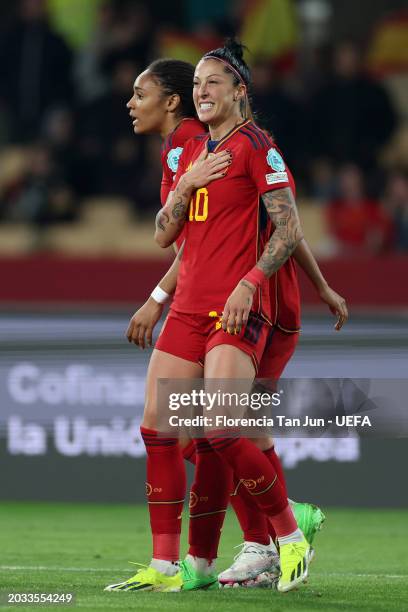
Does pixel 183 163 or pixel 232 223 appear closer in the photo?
A: pixel 232 223

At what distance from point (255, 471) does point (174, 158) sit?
128 centimetres

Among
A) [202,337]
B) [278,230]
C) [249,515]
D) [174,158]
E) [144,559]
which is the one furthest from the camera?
[144,559]

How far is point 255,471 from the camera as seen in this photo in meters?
5.80

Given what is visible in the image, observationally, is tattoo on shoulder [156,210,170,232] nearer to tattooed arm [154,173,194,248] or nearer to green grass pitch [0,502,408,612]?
tattooed arm [154,173,194,248]

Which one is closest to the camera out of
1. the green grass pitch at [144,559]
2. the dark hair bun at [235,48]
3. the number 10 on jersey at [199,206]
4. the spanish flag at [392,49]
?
the green grass pitch at [144,559]

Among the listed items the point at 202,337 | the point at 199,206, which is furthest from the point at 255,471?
the point at 199,206

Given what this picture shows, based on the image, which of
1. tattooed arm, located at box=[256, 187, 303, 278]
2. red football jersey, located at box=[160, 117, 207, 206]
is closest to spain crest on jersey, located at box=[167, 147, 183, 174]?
red football jersey, located at box=[160, 117, 207, 206]

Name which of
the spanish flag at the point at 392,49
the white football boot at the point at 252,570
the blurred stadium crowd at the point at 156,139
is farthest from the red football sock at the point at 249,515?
the spanish flag at the point at 392,49

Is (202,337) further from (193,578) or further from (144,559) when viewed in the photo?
(144,559)

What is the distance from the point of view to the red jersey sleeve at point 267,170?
5.77 meters

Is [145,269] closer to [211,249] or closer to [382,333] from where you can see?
[382,333]

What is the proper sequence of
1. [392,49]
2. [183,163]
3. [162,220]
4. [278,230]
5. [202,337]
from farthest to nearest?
[392,49] → [183,163] → [162,220] → [202,337] → [278,230]

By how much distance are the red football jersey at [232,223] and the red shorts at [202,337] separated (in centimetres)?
4

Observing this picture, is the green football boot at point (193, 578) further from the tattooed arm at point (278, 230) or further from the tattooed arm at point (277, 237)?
the tattooed arm at point (278, 230)
